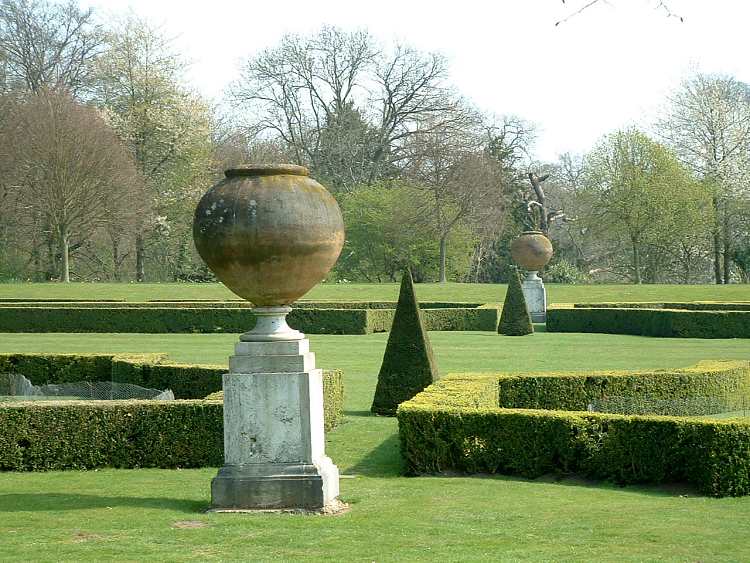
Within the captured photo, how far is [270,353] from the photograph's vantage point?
9.21 meters

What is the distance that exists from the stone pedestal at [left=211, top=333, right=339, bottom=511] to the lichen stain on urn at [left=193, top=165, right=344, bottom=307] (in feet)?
1.91

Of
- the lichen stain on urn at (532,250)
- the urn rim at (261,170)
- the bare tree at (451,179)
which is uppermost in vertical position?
the bare tree at (451,179)

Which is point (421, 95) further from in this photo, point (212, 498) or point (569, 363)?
point (212, 498)

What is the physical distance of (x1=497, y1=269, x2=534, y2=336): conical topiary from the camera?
103 feet

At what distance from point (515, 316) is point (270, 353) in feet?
74.7

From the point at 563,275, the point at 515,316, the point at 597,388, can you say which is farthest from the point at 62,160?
the point at 597,388

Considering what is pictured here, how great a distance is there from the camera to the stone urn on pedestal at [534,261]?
36.9 meters

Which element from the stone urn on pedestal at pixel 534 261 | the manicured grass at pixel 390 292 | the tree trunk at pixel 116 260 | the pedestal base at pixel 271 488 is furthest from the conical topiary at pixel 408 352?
the tree trunk at pixel 116 260

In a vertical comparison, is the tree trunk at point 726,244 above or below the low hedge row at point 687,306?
above

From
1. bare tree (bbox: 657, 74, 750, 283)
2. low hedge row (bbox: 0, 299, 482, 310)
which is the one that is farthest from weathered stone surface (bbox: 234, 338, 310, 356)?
bare tree (bbox: 657, 74, 750, 283)

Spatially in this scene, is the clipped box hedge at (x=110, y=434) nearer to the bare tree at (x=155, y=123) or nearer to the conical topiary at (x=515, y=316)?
the conical topiary at (x=515, y=316)

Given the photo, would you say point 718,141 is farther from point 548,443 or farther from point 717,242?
point 548,443

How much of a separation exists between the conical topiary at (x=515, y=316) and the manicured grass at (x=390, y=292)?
9.63m

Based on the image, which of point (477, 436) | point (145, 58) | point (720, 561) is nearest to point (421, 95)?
point (145, 58)
